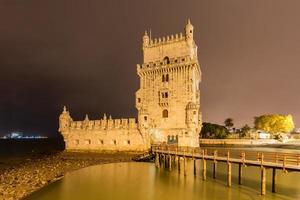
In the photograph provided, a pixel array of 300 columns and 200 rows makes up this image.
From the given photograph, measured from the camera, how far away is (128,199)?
20891 millimetres

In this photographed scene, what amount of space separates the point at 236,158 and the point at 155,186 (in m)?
8.19

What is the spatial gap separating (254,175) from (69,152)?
3482 centimetres

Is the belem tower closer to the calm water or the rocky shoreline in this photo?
the rocky shoreline

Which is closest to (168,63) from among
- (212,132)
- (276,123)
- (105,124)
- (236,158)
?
(105,124)

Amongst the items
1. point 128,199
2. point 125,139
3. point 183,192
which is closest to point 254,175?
point 183,192

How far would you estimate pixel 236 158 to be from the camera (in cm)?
2427

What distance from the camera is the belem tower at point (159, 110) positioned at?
1759 inches

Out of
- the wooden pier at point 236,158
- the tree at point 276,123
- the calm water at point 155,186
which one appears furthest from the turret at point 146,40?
the tree at point 276,123

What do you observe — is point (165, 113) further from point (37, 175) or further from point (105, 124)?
point (37, 175)

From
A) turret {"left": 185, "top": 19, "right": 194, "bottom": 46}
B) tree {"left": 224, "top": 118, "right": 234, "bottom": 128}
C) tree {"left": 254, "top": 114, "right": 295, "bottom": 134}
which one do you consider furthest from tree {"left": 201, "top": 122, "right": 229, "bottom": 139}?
turret {"left": 185, "top": 19, "right": 194, "bottom": 46}

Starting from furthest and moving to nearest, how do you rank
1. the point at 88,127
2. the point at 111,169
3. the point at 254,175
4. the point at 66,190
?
the point at 88,127 → the point at 111,169 → the point at 254,175 → the point at 66,190

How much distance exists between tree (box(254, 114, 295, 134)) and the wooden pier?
2652 inches

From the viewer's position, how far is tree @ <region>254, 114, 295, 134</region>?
91312 millimetres

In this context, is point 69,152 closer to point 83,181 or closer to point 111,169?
point 111,169
